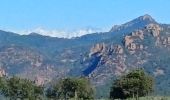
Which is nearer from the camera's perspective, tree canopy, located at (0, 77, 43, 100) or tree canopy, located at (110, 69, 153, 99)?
tree canopy, located at (110, 69, 153, 99)

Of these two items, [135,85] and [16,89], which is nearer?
[135,85]

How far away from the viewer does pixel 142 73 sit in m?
189

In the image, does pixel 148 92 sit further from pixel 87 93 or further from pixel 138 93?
pixel 87 93

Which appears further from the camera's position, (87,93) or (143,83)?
(87,93)

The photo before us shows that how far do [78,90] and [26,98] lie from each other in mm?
18450

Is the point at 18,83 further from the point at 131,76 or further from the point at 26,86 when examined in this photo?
the point at 131,76

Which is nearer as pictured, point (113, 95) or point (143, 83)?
point (143, 83)

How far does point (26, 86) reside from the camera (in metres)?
198

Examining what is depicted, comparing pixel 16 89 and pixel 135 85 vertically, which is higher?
pixel 135 85

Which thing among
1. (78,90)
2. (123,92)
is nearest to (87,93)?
(78,90)

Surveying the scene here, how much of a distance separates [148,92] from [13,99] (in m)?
47.3

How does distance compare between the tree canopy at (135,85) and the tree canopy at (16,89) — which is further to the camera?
the tree canopy at (16,89)

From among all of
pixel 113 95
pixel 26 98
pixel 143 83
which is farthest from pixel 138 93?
pixel 26 98

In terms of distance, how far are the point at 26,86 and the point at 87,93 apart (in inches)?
855
